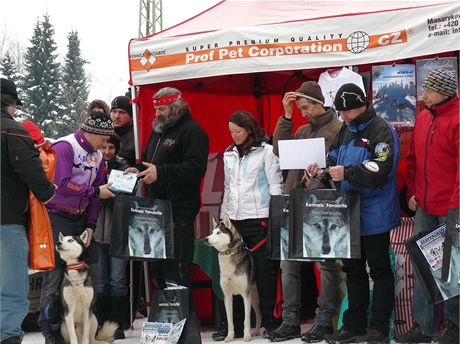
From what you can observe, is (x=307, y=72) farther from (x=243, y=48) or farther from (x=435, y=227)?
(x=435, y=227)

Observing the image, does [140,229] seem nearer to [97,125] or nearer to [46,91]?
[97,125]

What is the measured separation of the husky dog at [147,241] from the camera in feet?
19.8

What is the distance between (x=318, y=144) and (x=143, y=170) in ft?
5.47

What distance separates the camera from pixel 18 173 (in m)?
4.86

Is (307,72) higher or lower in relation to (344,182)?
higher

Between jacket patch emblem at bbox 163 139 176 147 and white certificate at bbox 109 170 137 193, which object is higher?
jacket patch emblem at bbox 163 139 176 147

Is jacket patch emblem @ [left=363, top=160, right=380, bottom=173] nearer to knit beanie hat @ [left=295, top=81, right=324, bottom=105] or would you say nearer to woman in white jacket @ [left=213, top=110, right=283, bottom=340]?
knit beanie hat @ [left=295, top=81, right=324, bottom=105]

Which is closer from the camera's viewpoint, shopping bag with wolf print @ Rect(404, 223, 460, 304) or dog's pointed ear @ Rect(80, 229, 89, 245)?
shopping bag with wolf print @ Rect(404, 223, 460, 304)

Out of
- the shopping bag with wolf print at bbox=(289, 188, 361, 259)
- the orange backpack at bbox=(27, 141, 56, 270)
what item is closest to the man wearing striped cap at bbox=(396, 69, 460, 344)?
the shopping bag with wolf print at bbox=(289, 188, 361, 259)

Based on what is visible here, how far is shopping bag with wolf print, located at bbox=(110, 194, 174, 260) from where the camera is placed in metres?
6.02

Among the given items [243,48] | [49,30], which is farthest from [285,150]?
[49,30]

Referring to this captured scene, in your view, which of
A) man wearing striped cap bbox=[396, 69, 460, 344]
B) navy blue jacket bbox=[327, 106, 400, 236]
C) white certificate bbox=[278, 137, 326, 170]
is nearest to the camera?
man wearing striped cap bbox=[396, 69, 460, 344]

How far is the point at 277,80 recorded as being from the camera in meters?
8.27

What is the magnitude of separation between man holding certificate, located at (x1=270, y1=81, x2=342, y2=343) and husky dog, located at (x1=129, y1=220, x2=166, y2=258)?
100 cm
